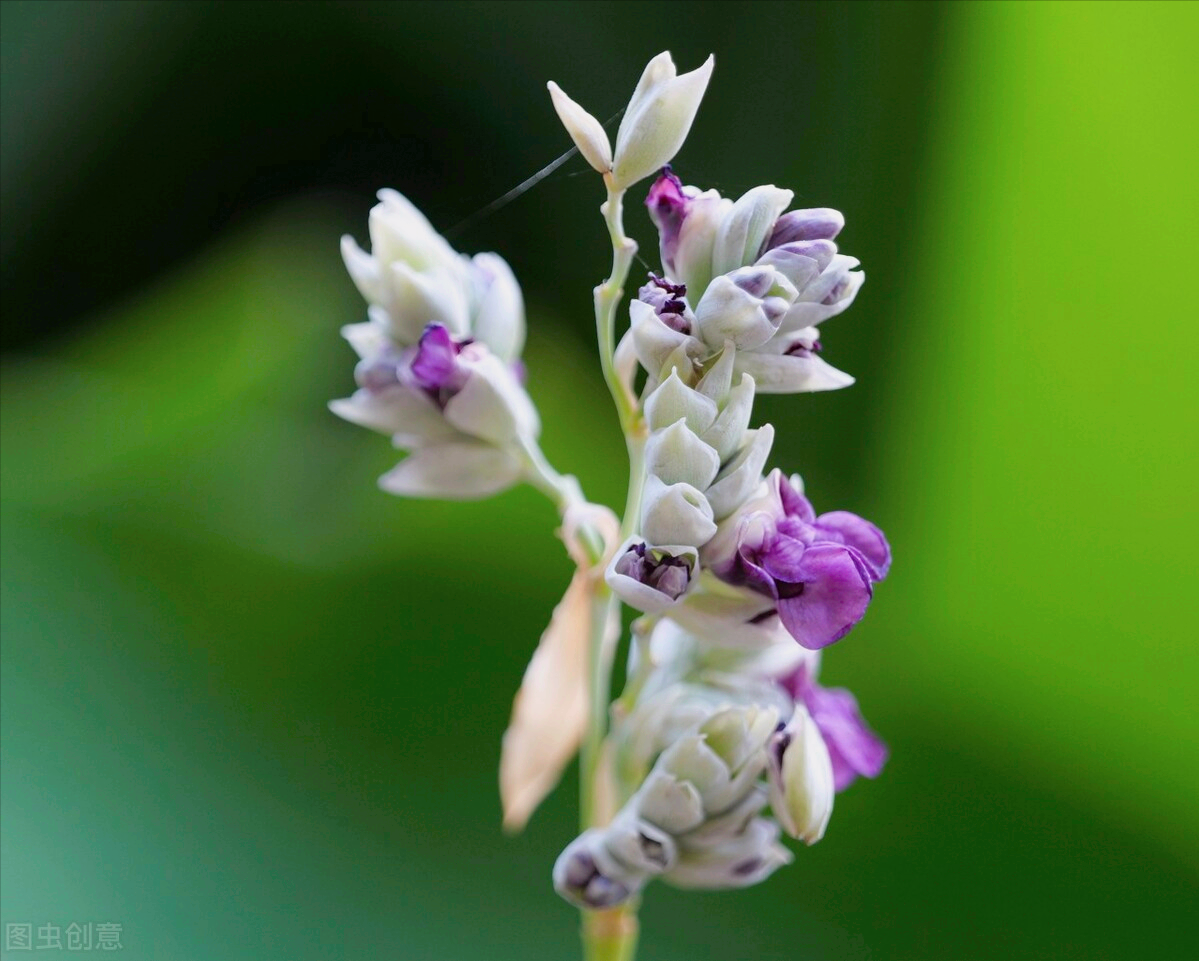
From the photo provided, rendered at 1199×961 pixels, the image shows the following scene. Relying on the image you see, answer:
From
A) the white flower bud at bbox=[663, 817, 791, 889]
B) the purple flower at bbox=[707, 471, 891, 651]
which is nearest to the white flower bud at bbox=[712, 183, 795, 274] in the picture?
the purple flower at bbox=[707, 471, 891, 651]

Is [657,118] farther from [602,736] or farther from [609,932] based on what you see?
[609,932]

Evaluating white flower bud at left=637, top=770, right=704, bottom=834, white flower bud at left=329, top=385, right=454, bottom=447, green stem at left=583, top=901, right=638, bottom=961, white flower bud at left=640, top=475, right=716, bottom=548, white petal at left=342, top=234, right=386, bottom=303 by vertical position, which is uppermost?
white petal at left=342, top=234, right=386, bottom=303

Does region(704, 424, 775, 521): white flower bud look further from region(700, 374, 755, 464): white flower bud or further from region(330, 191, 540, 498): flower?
region(330, 191, 540, 498): flower

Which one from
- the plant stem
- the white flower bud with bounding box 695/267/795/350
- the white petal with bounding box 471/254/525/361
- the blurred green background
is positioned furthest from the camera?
the blurred green background

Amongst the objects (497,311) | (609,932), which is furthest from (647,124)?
(609,932)

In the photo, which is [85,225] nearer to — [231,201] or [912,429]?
[231,201]

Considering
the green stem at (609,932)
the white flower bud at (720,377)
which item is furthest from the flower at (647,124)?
the green stem at (609,932)
